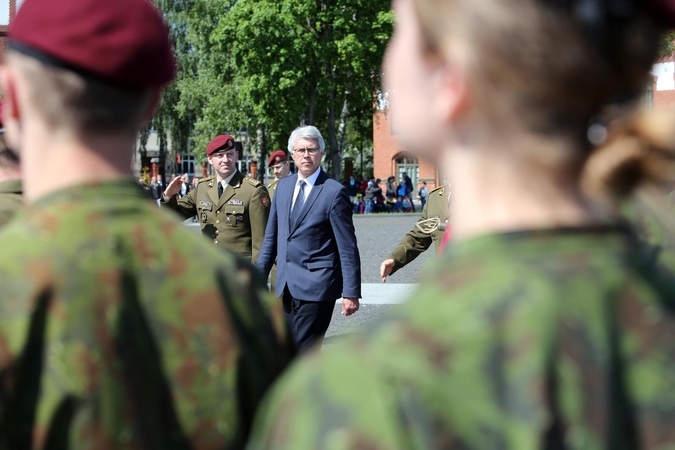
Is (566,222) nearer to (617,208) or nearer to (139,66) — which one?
(617,208)

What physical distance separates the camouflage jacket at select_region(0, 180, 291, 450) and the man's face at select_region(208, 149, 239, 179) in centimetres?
624

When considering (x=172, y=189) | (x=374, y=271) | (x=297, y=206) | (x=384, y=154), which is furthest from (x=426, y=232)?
(x=384, y=154)

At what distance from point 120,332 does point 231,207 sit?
6126 millimetres

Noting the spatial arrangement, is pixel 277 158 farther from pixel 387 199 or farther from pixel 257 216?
pixel 387 199

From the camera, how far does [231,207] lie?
763 cm

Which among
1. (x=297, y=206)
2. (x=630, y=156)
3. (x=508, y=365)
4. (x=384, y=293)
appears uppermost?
(x=630, y=156)

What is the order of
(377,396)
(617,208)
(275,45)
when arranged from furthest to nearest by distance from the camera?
(275,45) < (617,208) < (377,396)

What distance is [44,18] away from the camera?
1634 millimetres

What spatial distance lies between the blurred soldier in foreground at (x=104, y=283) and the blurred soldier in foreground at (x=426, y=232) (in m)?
4.12

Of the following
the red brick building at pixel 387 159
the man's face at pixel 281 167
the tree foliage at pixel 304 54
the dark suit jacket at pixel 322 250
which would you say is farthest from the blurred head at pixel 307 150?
the red brick building at pixel 387 159

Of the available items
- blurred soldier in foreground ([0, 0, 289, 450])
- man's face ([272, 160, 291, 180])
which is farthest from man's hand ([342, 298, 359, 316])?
man's face ([272, 160, 291, 180])

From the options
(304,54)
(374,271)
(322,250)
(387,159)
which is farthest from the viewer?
(387,159)

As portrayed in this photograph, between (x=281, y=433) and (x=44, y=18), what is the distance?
97cm

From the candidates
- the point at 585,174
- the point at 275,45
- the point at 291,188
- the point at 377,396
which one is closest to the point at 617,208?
the point at 585,174
